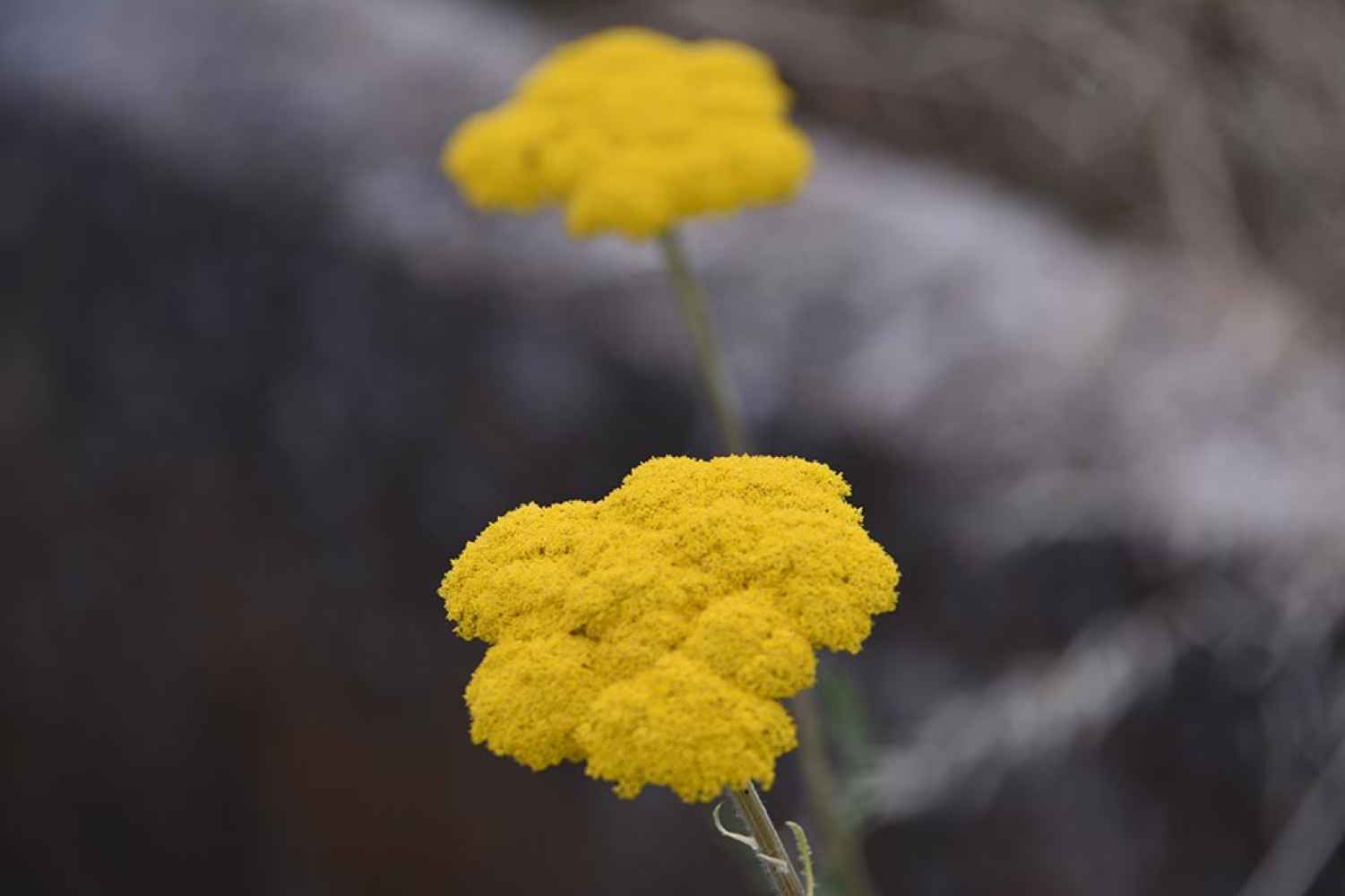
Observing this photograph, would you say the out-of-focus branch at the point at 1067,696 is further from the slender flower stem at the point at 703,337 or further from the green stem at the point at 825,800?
the slender flower stem at the point at 703,337

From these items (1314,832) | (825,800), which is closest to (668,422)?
(825,800)

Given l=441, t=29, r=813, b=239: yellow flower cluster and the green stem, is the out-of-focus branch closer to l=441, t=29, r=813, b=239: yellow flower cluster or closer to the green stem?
the green stem

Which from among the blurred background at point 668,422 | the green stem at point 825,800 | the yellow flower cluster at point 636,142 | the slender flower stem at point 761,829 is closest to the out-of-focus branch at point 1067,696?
the blurred background at point 668,422

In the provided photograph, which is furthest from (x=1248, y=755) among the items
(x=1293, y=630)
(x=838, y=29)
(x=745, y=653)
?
(x=838, y=29)

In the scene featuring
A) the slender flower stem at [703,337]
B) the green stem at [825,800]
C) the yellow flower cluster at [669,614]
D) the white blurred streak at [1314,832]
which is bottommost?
the white blurred streak at [1314,832]

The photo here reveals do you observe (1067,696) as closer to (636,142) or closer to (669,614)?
(636,142)

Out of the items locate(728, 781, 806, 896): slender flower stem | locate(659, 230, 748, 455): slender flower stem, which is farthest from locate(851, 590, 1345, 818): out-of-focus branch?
locate(728, 781, 806, 896): slender flower stem
